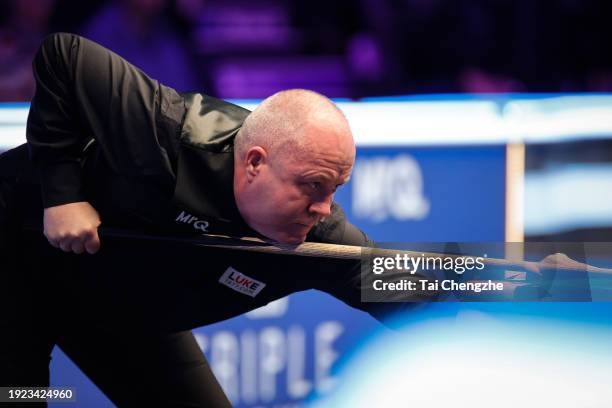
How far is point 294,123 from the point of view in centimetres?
193

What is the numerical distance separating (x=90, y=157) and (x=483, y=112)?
1.58m

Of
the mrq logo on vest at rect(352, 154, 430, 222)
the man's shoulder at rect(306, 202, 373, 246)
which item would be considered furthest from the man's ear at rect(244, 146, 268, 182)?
the mrq logo on vest at rect(352, 154, 430, 222)

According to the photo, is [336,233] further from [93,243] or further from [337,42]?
[337,42]

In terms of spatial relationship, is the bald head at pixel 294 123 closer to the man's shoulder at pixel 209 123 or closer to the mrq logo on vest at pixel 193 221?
the man's shoulder at pixel 209 123

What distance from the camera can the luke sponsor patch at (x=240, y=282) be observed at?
2166mm

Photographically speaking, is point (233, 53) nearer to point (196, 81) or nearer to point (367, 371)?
point (196, 81)

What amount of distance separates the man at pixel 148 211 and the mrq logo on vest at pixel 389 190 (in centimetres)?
92

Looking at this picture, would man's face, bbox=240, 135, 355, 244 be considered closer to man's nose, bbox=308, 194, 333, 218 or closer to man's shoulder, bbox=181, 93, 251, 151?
man's nose, bbox=308, 194, 333, 218

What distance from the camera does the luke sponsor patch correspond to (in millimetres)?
2166

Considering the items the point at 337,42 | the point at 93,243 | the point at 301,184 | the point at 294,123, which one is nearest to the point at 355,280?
the point at 301,184

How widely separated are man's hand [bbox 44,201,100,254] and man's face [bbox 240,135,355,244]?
354 millimetres

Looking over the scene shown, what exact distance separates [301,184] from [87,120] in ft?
1.61

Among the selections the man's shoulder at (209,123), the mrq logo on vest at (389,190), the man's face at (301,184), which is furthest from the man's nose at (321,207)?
the mrq logo on vest at (389,190)

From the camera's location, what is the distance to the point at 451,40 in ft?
12.6
